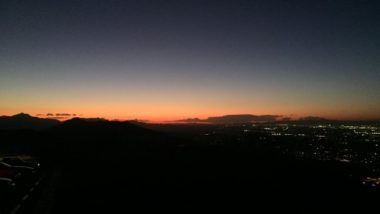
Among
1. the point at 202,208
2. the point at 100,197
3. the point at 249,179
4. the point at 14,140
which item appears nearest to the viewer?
the point at 202,208

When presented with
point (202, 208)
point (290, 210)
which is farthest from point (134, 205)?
point (290, 210)

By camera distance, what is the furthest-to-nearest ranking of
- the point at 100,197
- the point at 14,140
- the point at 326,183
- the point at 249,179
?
1. the point at 14,140
2. the point at 326,183
3. the point at 249,179
4. the point at 100,197

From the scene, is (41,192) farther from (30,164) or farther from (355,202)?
(355,202)

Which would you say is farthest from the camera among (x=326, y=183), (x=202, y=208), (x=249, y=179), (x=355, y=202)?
Answer: (x=326, y=183)

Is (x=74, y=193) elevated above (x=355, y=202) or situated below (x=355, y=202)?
above

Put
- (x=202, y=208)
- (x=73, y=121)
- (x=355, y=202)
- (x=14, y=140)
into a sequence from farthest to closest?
(x=73, y=121) < (x=14, y=140) < (x=355, y=202) < (x=202, y=208)

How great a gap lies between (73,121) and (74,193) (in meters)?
178

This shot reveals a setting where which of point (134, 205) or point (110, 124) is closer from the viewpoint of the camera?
point (134, 205)

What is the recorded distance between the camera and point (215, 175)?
928 inches

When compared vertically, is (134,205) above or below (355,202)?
above

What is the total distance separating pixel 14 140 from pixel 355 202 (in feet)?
219

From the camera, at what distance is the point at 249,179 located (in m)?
22.5

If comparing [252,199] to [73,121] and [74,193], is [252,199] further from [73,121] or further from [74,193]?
[73,121]

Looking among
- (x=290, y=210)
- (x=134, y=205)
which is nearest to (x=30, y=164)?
(x=134, y=205)
